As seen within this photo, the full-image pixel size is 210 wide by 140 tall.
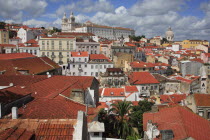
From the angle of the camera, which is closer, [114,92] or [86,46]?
[114,92]

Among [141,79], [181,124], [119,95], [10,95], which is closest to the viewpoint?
[181,124]

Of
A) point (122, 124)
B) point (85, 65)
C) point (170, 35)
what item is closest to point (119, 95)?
point (122, 124)

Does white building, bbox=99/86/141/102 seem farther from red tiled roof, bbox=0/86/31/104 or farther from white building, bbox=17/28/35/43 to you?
white building, bbox=17/28/35/43

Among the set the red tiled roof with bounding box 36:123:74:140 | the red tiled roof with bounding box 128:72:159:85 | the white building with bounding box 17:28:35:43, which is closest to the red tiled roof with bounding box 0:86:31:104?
the red tiled roof with bounding box 36:123:74:140

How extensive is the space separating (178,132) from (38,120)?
7.93 m

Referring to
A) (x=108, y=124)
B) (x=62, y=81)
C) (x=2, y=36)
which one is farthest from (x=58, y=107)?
(x=2, y=36)

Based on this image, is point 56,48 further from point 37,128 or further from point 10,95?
point 37,128

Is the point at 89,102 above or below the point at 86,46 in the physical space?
below

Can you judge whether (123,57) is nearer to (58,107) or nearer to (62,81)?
(62,81)

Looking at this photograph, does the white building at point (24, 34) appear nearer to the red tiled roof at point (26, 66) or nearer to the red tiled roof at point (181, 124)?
the red tiled roof at point (26, 66)

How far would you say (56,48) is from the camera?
61500mm

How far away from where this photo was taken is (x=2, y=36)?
266 feet

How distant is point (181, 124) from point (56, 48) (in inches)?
2041

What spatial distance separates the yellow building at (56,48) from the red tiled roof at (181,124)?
4684 cm
